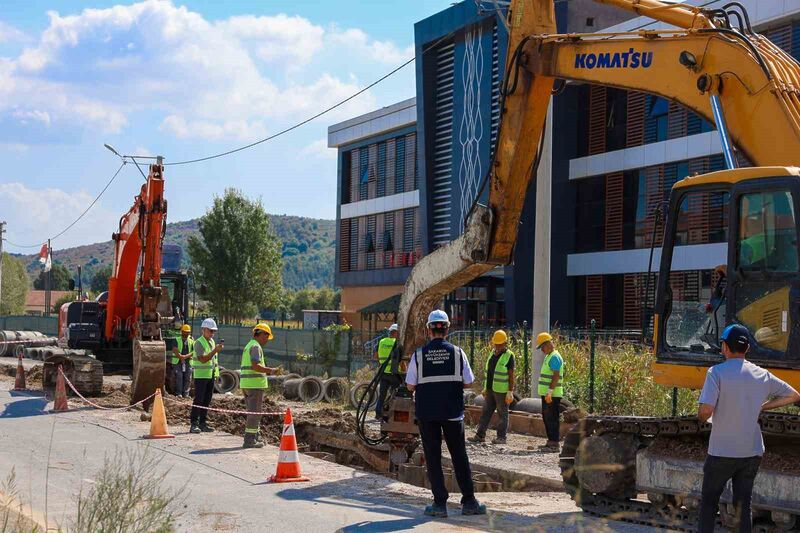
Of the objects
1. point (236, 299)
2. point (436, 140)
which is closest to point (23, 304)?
point (236, 299)

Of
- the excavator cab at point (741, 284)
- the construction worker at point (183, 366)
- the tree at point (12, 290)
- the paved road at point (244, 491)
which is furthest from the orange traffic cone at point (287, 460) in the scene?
the tree at point (12, 290)

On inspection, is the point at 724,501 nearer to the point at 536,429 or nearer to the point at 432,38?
the point at 536,429

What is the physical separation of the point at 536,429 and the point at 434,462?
33.8 ft

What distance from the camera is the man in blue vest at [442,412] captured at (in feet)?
35.5

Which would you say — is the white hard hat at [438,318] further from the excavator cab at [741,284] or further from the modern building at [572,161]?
the modern building at [572,161]

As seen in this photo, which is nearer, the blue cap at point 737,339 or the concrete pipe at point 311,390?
the blue cap at point 737,339

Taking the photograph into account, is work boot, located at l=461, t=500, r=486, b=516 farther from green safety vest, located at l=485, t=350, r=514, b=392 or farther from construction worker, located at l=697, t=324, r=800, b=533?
green safety vest, located at l=485, t=350, r=514, b=392

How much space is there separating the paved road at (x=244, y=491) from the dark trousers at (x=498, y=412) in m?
4.12

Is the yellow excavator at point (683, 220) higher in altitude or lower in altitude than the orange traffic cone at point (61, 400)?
higher

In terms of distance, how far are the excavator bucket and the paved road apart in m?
3.51

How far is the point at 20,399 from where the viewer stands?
24.7m

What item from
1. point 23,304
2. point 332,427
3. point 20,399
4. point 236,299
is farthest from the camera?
Answer: point 23,304

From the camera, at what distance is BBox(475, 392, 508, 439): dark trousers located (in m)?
19.2

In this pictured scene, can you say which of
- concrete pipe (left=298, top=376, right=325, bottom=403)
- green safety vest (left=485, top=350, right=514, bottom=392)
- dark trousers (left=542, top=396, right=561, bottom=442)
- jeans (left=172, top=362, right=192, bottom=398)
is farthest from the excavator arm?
concrete pipe (left=298, top=376, right=325, bottom=403)
